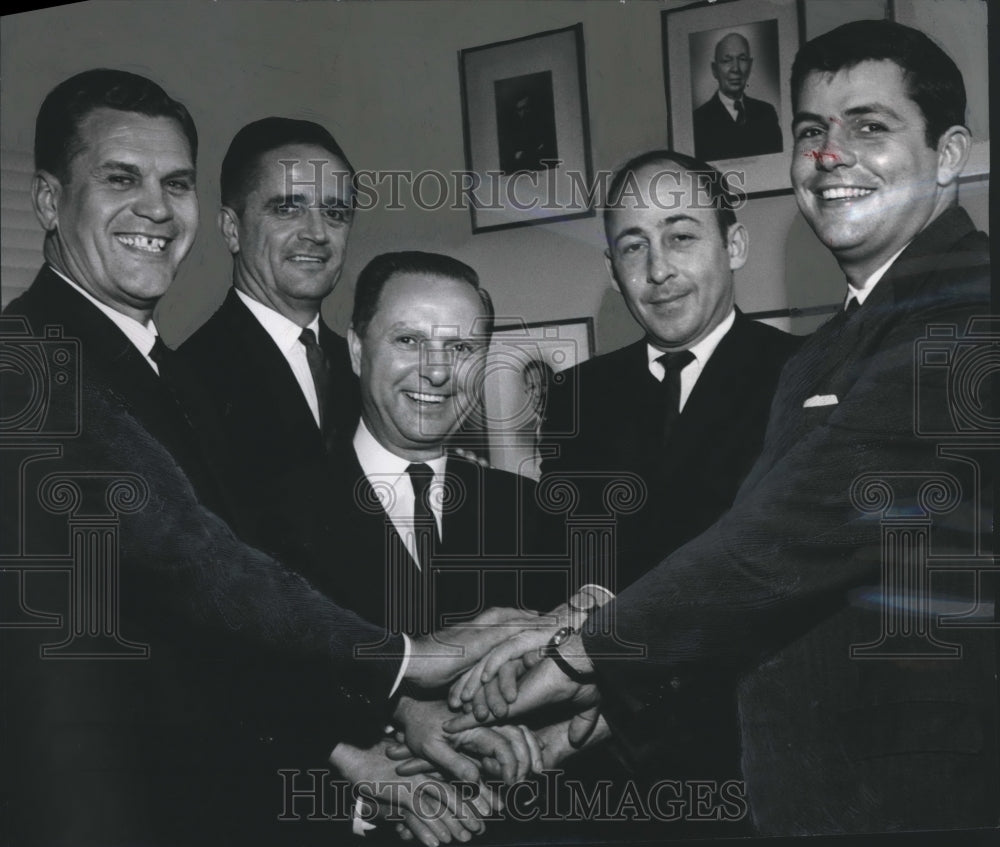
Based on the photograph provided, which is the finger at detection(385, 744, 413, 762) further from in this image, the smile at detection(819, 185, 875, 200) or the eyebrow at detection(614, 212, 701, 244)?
the smile at detection(819, 185, 875, 200)

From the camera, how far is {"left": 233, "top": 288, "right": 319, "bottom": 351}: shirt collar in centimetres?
340

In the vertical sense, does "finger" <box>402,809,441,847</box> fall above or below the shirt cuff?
below

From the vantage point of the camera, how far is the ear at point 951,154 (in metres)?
3.36

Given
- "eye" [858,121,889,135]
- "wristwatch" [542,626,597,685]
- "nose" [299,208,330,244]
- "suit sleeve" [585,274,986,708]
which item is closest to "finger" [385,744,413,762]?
"wristwatch" [542,626,597,685]

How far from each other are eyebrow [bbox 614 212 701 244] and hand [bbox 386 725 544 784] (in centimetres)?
143

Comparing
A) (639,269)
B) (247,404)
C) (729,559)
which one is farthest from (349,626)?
(639,269)

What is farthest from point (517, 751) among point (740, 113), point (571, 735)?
point (740, 113)

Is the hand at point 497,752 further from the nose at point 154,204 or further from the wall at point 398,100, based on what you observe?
the nose at point 154,204

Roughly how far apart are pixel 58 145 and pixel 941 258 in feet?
8.62

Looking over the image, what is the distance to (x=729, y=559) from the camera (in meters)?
3.21

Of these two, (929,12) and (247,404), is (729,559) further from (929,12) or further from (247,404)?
(929,12)

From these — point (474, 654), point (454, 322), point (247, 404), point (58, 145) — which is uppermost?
point (58, 145)

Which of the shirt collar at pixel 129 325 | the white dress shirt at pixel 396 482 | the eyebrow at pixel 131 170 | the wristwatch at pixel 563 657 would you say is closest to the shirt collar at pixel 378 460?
the white dress shirt at pixel 396 482

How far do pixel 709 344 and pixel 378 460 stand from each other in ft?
3.34
